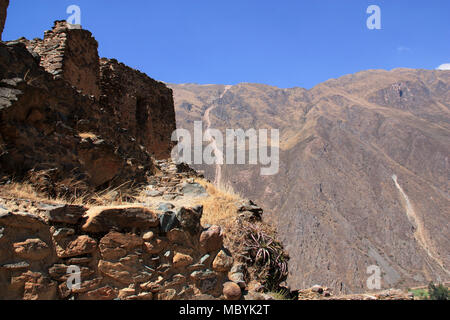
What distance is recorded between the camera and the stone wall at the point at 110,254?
2584 mm

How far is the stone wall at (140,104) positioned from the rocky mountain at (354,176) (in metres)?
22.7

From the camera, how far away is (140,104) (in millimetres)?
14031

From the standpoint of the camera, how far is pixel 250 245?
18.8 ft

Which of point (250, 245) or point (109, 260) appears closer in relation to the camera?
point (109, 260)

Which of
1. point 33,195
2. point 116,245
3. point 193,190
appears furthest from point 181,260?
point 193,190

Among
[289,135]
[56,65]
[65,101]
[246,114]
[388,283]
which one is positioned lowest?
[388,283]

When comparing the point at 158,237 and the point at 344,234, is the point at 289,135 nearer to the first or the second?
the point at 344,234

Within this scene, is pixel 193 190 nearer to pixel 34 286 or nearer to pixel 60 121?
pixel 60 121

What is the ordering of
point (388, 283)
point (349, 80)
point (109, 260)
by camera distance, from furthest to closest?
point (349, 80)
point (388, 283)
point (109, 260)

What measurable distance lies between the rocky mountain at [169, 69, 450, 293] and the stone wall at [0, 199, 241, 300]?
100ft

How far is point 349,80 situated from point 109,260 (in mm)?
110803

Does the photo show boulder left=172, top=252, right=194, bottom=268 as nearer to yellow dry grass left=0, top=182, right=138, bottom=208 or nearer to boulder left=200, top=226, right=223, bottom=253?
boulder left=200, top=226, right=223, bottom=253

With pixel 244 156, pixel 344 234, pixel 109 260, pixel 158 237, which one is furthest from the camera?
pixel 244 156
